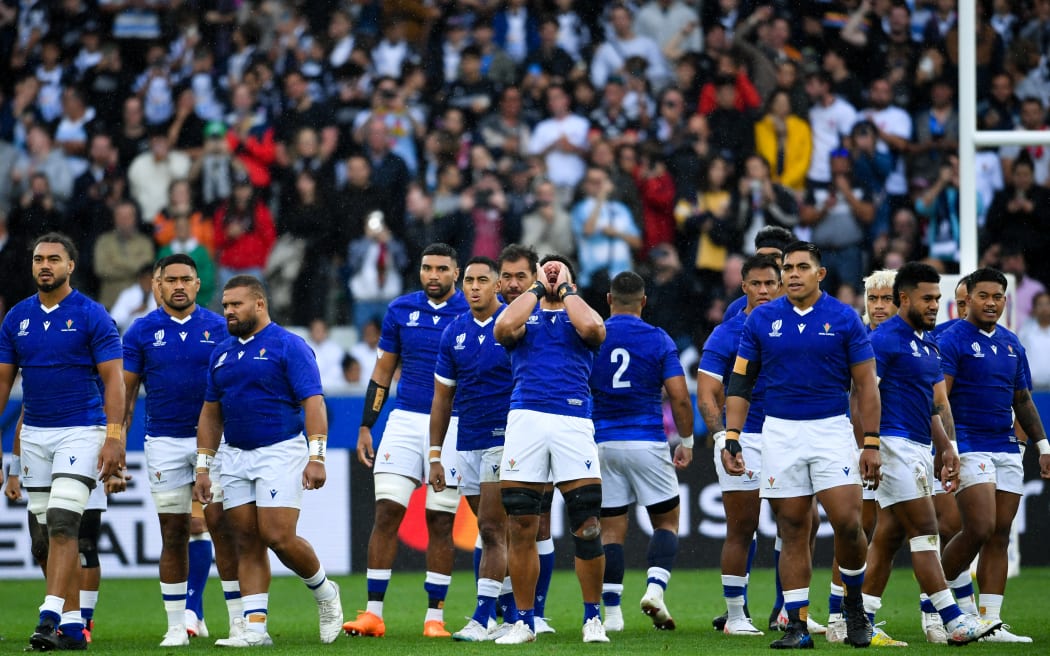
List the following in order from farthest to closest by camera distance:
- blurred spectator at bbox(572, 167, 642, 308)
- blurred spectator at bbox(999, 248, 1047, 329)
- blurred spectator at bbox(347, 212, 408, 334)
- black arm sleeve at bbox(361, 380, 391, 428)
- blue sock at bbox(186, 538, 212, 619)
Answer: blurred spectator at bbox(572, 167, 642, 308) → blurred spectator at bbox(347, 212, 408, 334) → blurred spectator at bbox(999, 248, 1047, 329) → black arm sleeve at bbox(361, 380, 391, 428) → blue sock at bbox(186, 538, 212, 619)

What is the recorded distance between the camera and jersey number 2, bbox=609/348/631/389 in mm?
11070

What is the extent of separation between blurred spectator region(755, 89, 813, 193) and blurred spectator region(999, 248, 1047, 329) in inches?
109

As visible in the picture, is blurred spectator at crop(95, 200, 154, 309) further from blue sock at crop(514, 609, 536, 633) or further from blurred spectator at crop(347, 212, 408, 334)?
blue sock at crop(514, 609, 536, 633)

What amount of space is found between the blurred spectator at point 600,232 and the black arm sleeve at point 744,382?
9060mm

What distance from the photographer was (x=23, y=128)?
20.4 m

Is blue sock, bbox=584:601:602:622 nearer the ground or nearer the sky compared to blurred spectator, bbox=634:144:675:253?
nearer the ground

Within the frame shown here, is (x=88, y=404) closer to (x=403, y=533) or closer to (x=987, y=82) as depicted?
(x=403, y=533)

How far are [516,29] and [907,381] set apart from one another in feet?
40.6

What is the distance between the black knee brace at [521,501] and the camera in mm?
9555

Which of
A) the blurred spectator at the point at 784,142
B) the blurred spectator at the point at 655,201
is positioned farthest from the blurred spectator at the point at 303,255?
the blurred spectator at the point at 784,142

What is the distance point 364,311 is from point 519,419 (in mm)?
9195

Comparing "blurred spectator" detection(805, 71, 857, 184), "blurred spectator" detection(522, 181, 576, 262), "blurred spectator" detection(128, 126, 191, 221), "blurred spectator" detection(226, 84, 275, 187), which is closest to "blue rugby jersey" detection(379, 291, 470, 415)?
"blurred spectator" detection(522, 181, 576, 262)

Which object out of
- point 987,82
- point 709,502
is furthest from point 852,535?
point 987,82

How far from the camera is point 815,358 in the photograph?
30.5ft
